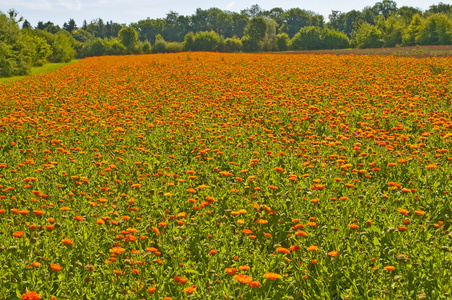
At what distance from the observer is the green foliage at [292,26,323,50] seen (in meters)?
61.6

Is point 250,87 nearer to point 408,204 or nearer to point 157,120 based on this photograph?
point 157,120

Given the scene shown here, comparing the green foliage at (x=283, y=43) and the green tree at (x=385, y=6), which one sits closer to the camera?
the green foliage at (x=283, y=43)

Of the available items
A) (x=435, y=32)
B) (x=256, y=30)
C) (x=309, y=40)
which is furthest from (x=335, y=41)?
(x=435, y=32)

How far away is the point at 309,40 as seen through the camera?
6209cm

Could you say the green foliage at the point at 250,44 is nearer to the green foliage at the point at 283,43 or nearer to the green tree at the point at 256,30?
the green tree at the point at 256,30

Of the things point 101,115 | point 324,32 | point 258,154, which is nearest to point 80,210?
point 258,154

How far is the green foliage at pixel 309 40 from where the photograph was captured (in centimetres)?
6155

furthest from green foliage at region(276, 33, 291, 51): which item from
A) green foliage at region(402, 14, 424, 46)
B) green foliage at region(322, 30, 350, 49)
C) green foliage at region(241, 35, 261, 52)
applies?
green foliage at region(402, 14, 424, 46)

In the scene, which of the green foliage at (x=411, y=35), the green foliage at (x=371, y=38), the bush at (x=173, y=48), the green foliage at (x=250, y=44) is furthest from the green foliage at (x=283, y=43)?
the green foliage at (x=411, y=35)

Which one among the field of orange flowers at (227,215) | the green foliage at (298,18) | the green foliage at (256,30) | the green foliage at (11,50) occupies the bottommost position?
the field of orange flowers at (227,215)

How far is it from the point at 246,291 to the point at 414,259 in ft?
5.27

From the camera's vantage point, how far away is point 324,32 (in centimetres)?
6378

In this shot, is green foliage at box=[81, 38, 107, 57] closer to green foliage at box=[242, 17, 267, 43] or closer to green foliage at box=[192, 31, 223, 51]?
green foliage at box=[192, 31, 223, 51]

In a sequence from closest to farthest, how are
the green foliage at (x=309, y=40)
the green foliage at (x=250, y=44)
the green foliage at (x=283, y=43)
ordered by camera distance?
the green foliage at (x=283, y=43) → the green foliage at (x=309, y=40) → the green foliage at (x=250, y=44)
